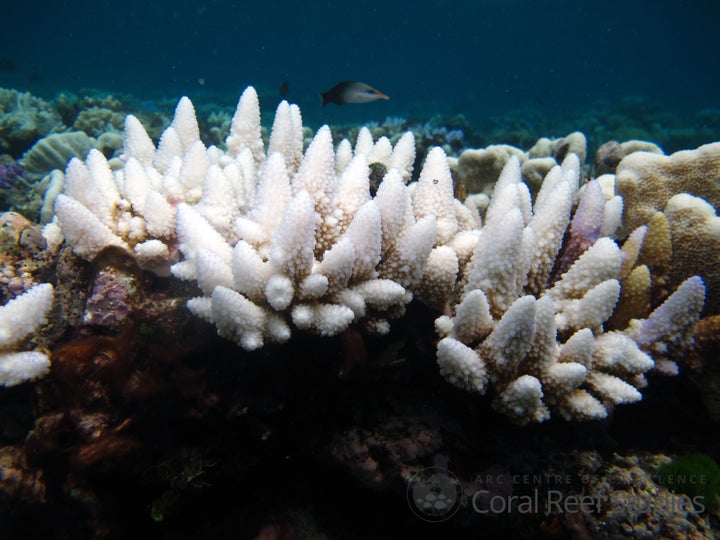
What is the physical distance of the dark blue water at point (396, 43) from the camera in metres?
74.2

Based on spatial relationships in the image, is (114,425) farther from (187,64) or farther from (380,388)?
(187,64)

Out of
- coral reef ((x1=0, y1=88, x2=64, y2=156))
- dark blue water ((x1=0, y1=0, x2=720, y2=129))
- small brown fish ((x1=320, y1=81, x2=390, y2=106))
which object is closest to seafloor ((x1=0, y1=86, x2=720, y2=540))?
small brown fish ((x1=320, y1=81, x2=390, y2=106))

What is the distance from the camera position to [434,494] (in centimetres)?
172

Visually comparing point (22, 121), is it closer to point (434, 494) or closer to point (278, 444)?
point (278, 444)

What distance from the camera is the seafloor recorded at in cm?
172

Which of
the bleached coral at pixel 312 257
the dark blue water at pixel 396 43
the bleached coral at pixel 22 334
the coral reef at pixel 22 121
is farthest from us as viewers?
the dark blue water at pixel 396 43

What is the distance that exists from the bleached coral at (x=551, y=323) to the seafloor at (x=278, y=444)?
0.25 metres

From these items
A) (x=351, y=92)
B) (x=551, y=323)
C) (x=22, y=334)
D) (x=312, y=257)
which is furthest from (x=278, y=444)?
(x=351, y=92)

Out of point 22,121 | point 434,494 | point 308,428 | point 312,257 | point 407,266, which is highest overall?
point 22,121

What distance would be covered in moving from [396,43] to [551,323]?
4798 inches

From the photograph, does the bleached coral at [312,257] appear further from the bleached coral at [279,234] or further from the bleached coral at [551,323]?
the bleached coral at [551,323]

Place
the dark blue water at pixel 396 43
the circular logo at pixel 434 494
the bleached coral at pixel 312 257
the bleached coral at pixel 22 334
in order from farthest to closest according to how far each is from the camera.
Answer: the dark blue water at pixel 396 43, the circular logo at pixel 434 494, the bleached coral at pixel 22 334, the bleached coral at pixel 312 257

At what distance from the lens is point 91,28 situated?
304ft

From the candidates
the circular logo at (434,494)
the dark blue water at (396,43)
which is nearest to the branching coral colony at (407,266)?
the circular logo at (434,494)
